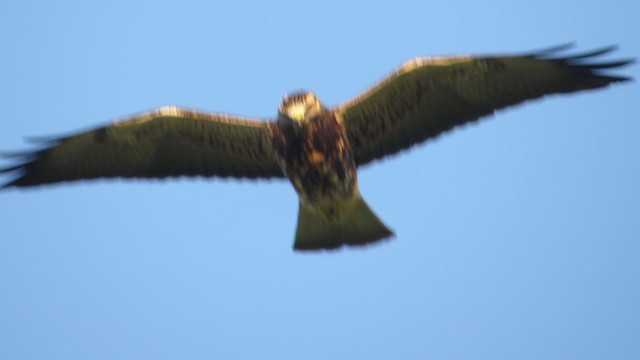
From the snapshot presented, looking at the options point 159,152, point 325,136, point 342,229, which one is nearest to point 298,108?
point 325,136

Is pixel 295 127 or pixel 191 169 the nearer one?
pixel 295 127

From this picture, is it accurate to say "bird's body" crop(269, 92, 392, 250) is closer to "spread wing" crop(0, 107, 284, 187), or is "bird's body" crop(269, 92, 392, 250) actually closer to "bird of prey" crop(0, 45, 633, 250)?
"bird of prey" crop(0, 45, 633, 250)

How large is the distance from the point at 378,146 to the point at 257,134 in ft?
3.72

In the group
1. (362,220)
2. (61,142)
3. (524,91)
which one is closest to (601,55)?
(524,91)

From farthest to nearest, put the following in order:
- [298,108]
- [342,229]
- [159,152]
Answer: [159,152], [342,229], [298,108]

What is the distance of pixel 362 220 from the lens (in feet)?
38.7

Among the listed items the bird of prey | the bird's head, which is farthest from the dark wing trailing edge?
the bird's head

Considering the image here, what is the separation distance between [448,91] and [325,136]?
1224 mm

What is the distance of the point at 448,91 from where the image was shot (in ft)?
38.0

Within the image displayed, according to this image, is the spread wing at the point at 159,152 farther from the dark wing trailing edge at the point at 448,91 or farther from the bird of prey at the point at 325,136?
the dark wing trailing edge at the point at 448,91

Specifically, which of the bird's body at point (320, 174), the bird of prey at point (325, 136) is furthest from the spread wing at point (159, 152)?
the bird's body at point (320, 174)

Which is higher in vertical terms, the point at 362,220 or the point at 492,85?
the point at 492,85

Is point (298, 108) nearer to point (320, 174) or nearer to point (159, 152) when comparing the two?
point (320, 174)

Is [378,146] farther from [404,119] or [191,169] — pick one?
[191,169]
